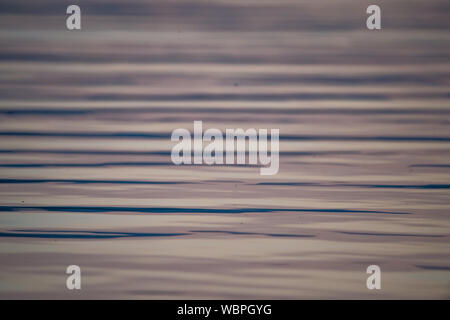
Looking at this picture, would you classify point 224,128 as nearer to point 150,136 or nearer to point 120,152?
point 150,136

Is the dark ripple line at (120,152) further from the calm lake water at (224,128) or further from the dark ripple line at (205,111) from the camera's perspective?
the dark ripple line at (205,111)

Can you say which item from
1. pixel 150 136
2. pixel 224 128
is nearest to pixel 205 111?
pixel 224 128

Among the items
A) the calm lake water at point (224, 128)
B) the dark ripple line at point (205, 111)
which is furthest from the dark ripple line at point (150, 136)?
the dark ripple line at point (205, 111)

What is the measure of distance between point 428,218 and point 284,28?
4.51 ft

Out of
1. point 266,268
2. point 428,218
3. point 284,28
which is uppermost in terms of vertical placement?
point 284,28

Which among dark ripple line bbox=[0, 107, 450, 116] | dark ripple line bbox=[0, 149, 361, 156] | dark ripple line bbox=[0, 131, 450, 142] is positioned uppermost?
dark ripple line bbox=[0, 107, 450, 116]

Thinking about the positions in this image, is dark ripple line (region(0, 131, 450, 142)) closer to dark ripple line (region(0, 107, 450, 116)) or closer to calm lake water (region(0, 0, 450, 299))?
calm lake water (region(0, 0, 450, 299))

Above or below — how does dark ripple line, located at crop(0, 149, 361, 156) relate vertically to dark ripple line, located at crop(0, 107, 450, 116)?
below

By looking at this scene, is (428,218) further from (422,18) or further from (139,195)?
(139,195)

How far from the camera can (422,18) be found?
3162 mm

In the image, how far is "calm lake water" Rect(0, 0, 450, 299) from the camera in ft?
10.3

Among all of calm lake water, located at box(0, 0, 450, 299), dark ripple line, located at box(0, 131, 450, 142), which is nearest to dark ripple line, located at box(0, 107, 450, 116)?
calm lake water, located at box(0, 0, 450, 299)

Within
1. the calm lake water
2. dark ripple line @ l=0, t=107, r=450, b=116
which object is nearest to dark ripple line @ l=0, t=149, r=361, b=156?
the calm lake water
